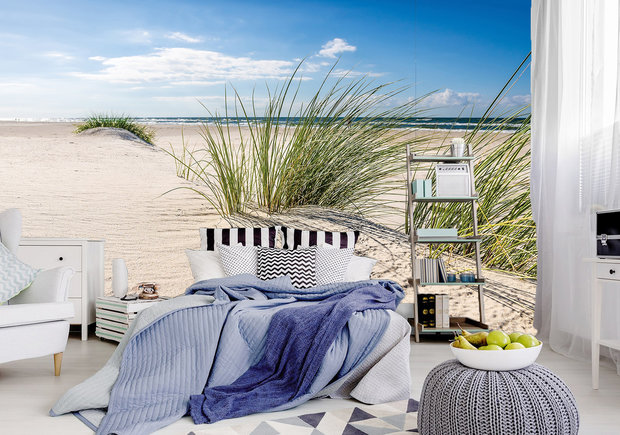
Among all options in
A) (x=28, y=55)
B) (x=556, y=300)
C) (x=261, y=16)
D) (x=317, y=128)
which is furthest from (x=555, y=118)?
(x=28, y=55)

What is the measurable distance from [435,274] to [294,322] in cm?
192

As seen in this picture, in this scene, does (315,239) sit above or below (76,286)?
above

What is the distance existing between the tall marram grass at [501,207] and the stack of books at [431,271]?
0.78 m

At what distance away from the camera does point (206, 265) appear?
13.9ft

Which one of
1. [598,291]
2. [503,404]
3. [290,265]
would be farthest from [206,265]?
[503,404]

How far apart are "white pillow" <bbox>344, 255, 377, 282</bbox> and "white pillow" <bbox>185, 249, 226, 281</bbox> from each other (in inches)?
37.0

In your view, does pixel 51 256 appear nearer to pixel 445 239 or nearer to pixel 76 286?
pixel 76 286

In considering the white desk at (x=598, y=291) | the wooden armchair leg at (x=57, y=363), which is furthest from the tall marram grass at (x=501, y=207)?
the wooden armchair leg at (x=57, y=363)

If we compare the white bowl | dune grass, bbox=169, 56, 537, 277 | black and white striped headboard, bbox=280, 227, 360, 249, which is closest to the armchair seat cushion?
black and white striped headboard, bbox=280, 227, 360, 249

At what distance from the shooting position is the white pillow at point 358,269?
4281 millimetres

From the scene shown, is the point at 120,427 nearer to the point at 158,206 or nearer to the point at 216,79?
the point at 158,206

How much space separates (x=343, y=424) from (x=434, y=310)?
2188mm

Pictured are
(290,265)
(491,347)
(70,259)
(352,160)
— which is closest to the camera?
A: (491,347)

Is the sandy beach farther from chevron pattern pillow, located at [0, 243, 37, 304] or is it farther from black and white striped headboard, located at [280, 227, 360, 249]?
chevron pattern pillow, located at [0, 243, 37, 304]
